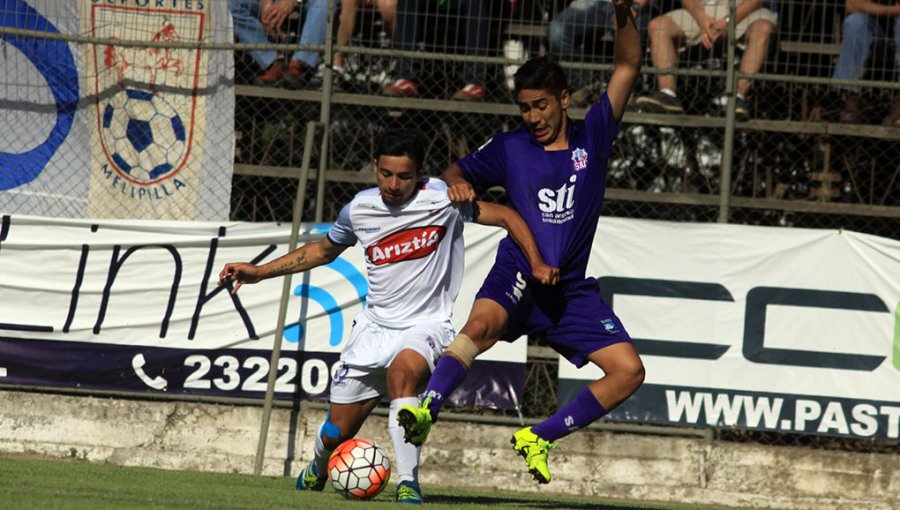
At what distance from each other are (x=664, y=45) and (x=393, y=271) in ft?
14.2

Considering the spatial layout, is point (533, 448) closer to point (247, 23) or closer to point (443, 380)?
point (443, 380)

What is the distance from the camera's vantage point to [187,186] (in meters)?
10.6

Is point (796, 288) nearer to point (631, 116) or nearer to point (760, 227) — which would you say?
point (760, 227)

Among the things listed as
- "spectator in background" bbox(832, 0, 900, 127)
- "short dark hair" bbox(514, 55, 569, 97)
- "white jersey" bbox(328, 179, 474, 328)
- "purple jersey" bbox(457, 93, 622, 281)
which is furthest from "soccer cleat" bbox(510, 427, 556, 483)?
"spectator in background" bbox(832, 0, 900, 127)

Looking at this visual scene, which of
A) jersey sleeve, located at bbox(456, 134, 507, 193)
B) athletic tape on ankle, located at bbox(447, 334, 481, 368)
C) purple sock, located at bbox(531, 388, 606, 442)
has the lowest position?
purple sock, located at bbox(531, 388, 606, 442)

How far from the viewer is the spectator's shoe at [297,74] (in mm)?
10953

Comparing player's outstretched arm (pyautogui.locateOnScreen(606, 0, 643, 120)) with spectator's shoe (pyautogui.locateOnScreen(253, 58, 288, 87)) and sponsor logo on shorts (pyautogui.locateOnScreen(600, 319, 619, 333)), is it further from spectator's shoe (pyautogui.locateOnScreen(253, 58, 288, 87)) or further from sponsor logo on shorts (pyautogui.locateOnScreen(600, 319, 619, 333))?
spectator's shoe (pyautogui.locateOnScreen(253, 58, 288, 87))

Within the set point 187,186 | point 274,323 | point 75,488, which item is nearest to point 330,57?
point 187,186

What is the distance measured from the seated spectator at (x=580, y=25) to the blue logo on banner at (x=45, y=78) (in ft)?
13.0

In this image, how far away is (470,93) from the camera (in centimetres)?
1085

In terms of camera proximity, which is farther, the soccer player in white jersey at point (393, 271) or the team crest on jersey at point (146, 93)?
the team crest on jersey at point (146, 93)

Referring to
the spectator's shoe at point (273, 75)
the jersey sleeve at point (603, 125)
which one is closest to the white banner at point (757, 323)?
the spectator's shoe at point (273, 75)

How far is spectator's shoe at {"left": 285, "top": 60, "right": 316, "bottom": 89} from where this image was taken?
10953mm

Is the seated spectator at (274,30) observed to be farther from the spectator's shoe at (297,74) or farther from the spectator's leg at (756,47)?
the spectator's leg at (756,47)
